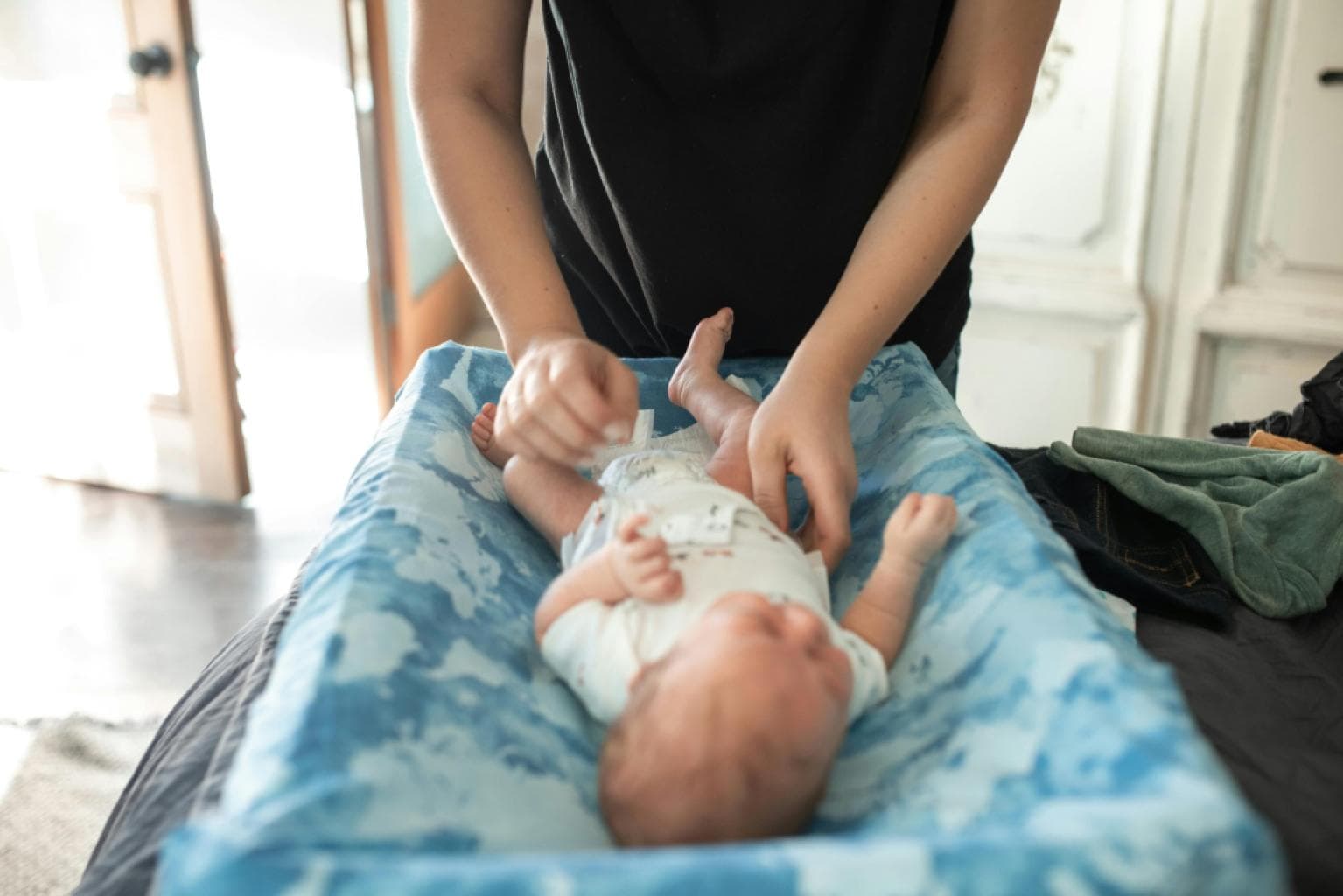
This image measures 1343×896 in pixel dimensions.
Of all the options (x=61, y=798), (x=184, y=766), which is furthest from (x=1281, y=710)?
(x=61, y=798)

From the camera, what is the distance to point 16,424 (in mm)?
2781

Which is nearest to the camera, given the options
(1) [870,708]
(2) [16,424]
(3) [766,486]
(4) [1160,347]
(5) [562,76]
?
(1) [870,708]

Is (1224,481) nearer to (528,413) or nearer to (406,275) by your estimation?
(528,413)

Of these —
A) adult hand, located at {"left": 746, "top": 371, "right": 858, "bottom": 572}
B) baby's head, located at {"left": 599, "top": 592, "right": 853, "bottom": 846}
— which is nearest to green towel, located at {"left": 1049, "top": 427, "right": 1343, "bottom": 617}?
adult hand, located at {"left": 746, "top": 371, "right": 858, "bottom": 572}

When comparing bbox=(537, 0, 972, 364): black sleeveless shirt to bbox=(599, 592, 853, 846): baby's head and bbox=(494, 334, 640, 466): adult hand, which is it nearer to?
bbox=(494, 334, 640, 466): adult hand

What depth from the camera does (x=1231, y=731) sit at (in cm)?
88

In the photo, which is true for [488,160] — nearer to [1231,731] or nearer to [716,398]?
[716,398]

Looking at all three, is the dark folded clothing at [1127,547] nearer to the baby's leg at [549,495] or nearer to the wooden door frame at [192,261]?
the baby's leg at [549,495]

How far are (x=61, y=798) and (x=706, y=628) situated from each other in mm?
1350

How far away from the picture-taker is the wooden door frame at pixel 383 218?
110 inches

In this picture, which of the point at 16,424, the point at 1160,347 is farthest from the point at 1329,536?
the point at 16,424

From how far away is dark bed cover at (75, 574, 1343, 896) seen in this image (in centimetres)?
77

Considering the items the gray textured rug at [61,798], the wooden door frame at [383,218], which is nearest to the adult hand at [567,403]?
the gray textured rug at [61,798]

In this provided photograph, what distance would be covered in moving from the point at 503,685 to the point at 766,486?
0.27m
